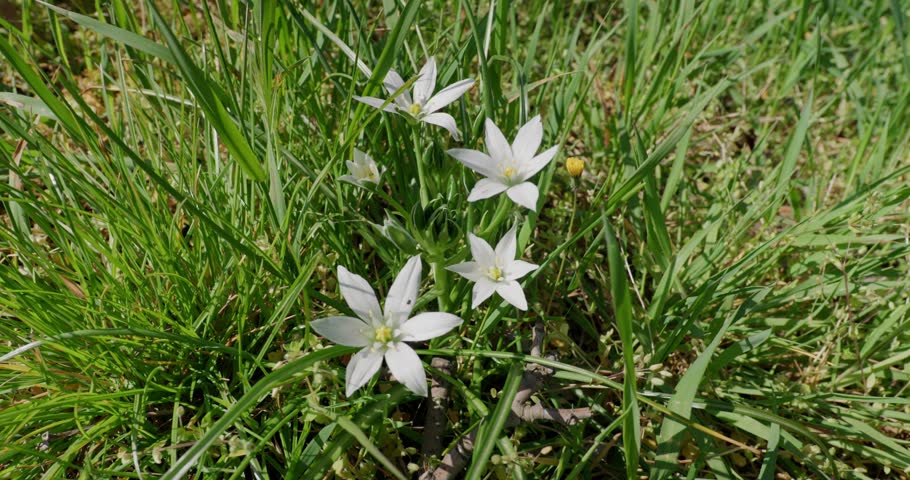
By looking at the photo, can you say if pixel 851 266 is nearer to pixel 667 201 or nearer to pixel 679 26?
pixel 667 201

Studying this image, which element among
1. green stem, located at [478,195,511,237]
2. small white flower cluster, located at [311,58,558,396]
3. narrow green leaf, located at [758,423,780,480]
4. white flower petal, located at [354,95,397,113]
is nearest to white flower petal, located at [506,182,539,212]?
small white flower cluster, located at [311,58,558,396]

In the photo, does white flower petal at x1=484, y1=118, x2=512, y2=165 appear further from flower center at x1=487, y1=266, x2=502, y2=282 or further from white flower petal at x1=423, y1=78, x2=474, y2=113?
flower center at x1=487, y1=266, x2=502, y2=282

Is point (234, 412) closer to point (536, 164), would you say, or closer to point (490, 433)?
point (490, 433)

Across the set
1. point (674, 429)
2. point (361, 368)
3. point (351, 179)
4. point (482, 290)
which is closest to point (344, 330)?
point (361, 368)

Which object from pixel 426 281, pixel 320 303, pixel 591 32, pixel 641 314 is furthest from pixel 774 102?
pixel 320 303

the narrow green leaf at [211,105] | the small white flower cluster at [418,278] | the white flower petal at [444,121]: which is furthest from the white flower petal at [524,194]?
the narrow green leaf at [211,105]

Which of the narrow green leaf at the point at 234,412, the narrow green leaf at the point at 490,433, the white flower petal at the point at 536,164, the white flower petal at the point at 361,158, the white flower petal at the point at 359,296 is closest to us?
the narrow green leaf at the point at 234,412

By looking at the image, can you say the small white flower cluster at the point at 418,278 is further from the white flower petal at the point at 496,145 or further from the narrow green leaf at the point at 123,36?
the narrow green leaf at the point at 123,36

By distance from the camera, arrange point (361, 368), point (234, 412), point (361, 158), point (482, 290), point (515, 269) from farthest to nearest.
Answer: point (361, 158) → point (515, 269) → point (482, 290) → point (361, 368) → point (234, 412)
